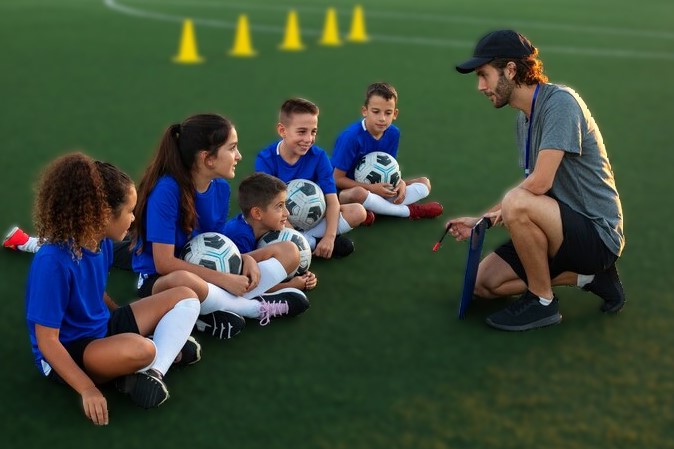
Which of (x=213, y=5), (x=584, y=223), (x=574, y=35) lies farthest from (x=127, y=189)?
(x=213, y=5)

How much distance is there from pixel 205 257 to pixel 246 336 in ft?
1.56

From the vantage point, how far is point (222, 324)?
187 inches

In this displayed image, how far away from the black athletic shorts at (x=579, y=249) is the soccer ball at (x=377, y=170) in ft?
6.69

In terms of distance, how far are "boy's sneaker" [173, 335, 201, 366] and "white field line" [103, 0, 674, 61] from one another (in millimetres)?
10710

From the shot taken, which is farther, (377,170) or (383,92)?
(377,170)

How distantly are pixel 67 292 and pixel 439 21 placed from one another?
14.8 meters

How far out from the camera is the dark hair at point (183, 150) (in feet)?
15.9

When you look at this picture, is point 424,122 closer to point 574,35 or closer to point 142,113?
point 142,113

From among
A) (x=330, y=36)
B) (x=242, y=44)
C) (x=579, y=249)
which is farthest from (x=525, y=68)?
(x=330, y=36)

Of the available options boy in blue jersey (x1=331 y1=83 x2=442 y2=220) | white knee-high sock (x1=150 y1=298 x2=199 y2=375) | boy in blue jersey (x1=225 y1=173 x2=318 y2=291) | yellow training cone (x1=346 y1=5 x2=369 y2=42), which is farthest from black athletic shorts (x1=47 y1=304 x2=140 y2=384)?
yellow training cone (x1=346 y1=5 x2=369 y2=42)

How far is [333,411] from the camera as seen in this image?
13.5ft

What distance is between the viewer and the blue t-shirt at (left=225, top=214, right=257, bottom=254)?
541 centimetres

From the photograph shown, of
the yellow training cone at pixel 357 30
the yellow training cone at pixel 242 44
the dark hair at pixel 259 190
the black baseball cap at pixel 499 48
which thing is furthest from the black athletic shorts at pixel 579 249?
the yellow training cone at pixel 357 30

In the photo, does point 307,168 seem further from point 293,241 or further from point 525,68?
point 525,68
